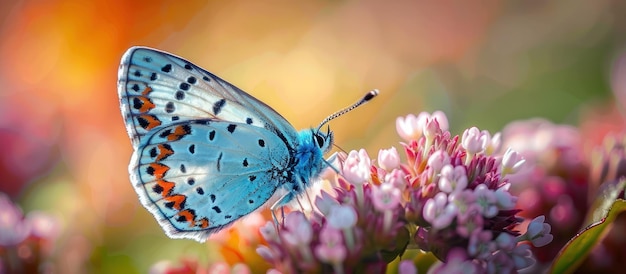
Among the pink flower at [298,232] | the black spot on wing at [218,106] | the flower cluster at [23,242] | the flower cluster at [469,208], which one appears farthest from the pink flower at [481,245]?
the flower cluster at [23,242]

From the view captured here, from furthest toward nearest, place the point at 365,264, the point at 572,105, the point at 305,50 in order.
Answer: the point at 305,50, the point at 572,105, the point at 365,264

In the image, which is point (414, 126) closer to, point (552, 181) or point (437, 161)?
point (437, 161)

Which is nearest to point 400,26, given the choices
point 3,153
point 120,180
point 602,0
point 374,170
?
point 602,0

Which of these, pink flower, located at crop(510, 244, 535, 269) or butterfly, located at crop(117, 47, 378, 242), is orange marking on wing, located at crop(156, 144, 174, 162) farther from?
pink flower, located at crop(510, 244, 535, 269)

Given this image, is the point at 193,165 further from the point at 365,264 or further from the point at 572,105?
the point at 572,105

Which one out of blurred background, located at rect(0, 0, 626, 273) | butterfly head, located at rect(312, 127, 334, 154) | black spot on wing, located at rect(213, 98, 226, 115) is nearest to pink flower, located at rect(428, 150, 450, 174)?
butterfly head, located at rect(312, 127, 334, 154)

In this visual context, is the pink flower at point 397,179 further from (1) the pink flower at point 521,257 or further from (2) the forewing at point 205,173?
(2) the forewing at point 205,173

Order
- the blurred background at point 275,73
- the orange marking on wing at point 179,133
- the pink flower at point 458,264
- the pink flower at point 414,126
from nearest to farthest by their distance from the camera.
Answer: the pink flower at point 458,264, the pink flower at point 414,126, the orange marking on wing at point 179,133, the blurred background at point 275,73

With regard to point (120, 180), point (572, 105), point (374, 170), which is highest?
point (374, 170)
